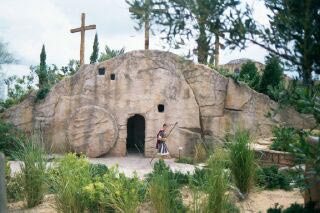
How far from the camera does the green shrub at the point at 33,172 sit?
552 cm

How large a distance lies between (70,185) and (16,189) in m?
1.43

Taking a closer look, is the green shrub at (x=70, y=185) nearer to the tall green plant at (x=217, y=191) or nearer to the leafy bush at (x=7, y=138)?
the tall green plant at (x=217, y=191)

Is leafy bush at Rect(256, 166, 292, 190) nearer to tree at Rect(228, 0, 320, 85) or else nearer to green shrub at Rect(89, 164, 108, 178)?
green shrub at Rect(89, 164, 108, 178)

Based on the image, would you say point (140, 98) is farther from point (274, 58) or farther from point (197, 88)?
point (274, 58)

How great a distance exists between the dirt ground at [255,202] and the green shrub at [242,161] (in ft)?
0.75

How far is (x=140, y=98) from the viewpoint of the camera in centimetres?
1338

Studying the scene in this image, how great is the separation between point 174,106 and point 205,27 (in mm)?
10707

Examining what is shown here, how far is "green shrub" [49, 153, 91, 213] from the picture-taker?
4.97 meters

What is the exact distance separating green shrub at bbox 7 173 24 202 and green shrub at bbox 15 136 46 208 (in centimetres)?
15

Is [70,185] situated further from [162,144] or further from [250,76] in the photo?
[250,76]

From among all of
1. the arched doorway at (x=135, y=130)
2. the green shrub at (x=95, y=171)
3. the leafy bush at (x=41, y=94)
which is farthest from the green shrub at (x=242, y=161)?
the arched doorway at (x=135, y=130)

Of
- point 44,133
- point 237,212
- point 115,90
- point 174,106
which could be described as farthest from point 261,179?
point 44,133

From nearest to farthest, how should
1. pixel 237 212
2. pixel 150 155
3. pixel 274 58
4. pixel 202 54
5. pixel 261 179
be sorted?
pixel 274 58, pixel 202 54, pixel 237 212, pixel 261 179, pixel 150 155

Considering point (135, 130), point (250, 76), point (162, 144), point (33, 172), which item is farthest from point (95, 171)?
point (250, 76)
